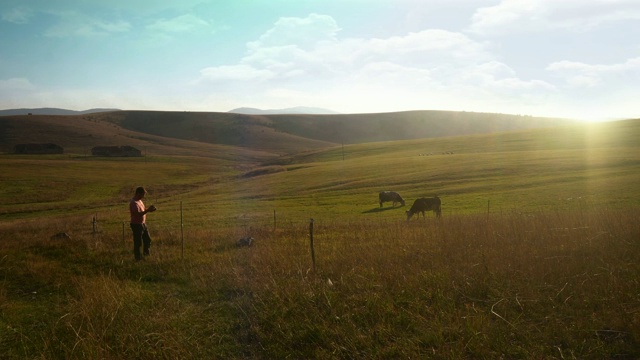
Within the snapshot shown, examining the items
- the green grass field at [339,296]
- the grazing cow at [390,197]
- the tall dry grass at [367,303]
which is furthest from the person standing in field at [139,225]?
the grazing cow at [390,197]

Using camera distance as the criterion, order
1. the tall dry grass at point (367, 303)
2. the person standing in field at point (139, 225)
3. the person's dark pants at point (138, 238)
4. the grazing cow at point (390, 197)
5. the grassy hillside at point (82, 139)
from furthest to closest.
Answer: the grassy hillside at point (82, 139) → the grazing cow at point (390, 197) → the person standing in field at point (139, 225) → the person's dark pants at point (138, 238) → the tall dry grass at point (367, 303)

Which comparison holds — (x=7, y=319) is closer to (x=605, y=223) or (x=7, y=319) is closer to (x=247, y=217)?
(x=605, y=223)

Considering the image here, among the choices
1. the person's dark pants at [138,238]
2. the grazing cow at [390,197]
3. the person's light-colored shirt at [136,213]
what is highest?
the person's light-colored shirt at [136,213]

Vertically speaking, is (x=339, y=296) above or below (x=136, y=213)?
below

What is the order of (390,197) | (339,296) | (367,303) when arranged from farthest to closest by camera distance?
(390,197) < (339,296) < (367,303)

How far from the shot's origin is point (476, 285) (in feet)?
25.6

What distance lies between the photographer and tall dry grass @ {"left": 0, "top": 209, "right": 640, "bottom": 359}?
612cm

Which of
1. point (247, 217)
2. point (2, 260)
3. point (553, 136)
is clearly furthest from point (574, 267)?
point (553, 136)

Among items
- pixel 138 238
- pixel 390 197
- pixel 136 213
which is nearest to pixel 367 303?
pixel 138 238

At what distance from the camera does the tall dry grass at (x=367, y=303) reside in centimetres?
612

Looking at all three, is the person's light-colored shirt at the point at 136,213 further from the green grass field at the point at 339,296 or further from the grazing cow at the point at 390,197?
the grazing cow at the point at 390,197

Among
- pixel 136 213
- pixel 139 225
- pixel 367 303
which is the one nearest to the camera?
pixel 367 303

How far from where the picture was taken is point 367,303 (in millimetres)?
7336

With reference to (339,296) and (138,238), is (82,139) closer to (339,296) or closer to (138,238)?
(138,238)
